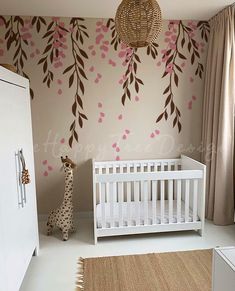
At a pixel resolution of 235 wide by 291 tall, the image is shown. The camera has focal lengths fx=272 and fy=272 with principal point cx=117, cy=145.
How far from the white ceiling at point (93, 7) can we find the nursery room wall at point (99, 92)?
0.46 ft

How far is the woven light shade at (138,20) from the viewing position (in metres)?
1.59

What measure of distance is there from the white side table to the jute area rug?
740 mm

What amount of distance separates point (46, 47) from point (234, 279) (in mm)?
2756

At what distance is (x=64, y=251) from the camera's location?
2.48 m

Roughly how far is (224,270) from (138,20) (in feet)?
4.62

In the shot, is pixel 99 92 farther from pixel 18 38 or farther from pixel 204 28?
pixel 204 28

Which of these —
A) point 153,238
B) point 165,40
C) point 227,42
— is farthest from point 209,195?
point 165,40

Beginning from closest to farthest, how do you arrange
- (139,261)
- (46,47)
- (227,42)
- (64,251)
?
(139,261), (64,251), (227,42), (46,47)

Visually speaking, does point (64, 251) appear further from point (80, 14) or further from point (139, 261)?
point (80, 14)

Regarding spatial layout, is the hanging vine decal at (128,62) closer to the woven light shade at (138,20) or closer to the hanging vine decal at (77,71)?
the hanging vine decal at (77,71)

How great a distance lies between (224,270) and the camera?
1.23 metres

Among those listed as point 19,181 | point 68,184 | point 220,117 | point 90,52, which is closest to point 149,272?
point 68,184

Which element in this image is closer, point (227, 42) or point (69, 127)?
point (227, 42)

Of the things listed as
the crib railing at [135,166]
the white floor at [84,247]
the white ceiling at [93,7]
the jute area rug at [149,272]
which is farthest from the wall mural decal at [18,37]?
the jute area rug at [149,272]
